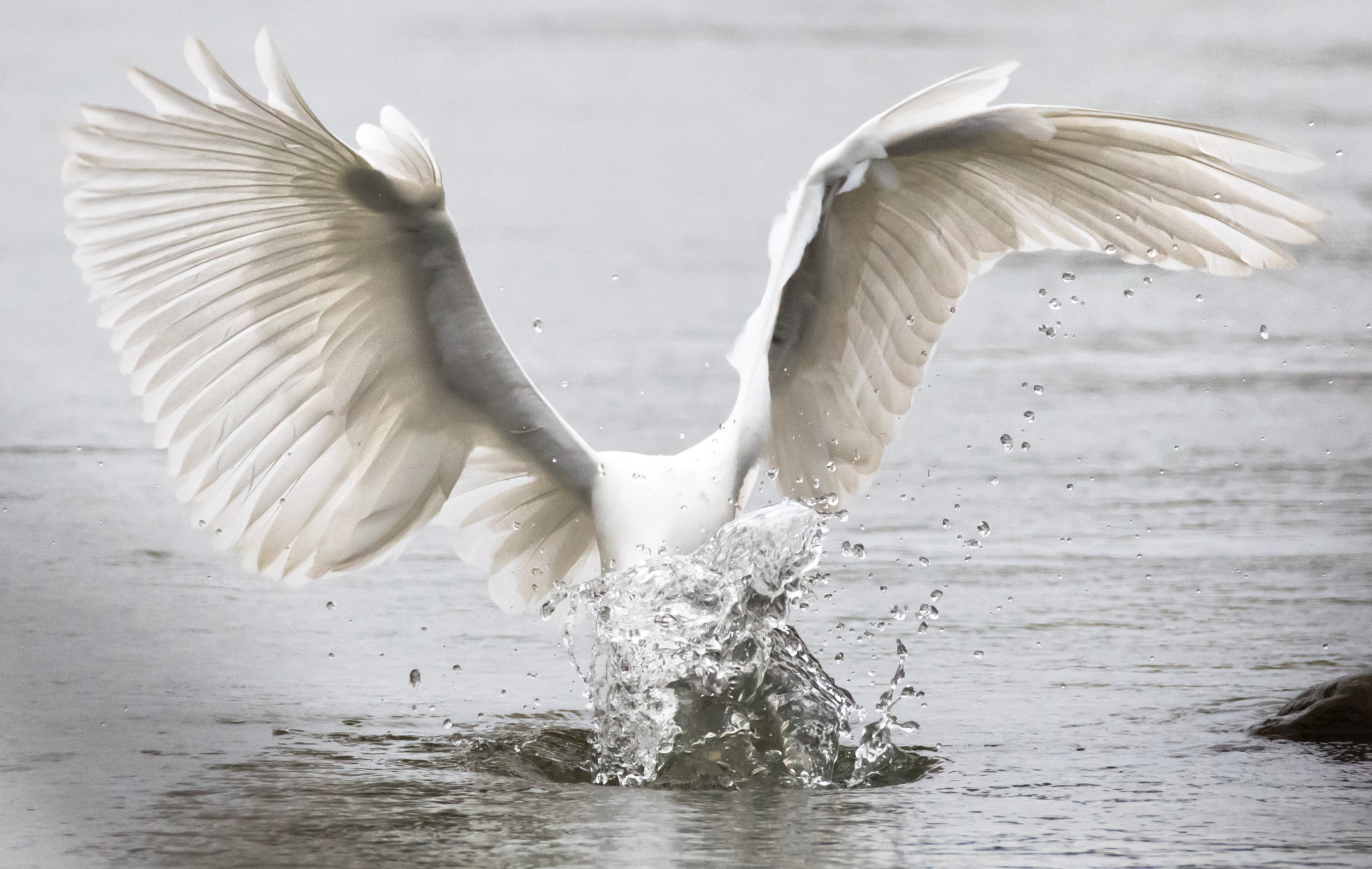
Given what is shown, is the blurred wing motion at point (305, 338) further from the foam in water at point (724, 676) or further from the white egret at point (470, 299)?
the foam in water at point (724, 676)

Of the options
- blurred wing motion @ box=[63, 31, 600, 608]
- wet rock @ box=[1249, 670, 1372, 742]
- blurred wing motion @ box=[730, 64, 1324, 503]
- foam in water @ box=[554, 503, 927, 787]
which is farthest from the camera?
blurred wing motion @ box=[730, 64, 1324, 503]

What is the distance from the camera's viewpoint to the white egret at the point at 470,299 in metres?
3.78

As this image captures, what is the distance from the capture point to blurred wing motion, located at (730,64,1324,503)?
412cm

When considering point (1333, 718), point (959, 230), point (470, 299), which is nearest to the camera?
point (1333, 718)

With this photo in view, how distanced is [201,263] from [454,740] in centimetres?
109

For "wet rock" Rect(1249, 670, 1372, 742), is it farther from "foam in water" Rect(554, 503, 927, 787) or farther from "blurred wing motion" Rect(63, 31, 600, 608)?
"blurred wing motion" Rect(63, 31, 600, 608)

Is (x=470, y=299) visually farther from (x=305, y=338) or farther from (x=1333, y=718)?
(x=1333, y=718)

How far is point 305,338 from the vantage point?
4.05 m

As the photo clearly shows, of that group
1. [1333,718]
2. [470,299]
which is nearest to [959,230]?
[470,299]

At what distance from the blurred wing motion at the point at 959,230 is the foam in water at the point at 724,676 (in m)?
0.43

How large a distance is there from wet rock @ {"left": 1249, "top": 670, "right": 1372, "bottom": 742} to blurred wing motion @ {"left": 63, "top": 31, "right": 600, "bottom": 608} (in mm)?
1495

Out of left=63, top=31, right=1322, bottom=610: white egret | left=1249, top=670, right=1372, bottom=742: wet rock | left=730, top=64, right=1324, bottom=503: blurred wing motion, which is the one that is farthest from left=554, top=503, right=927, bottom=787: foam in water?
left=1249, top=670, right=1372, bottom=742: wet rock

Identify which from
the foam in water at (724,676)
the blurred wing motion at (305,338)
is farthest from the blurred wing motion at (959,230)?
the blurred wing motion at (305,338)

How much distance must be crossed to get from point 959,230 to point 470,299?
3.97ft
